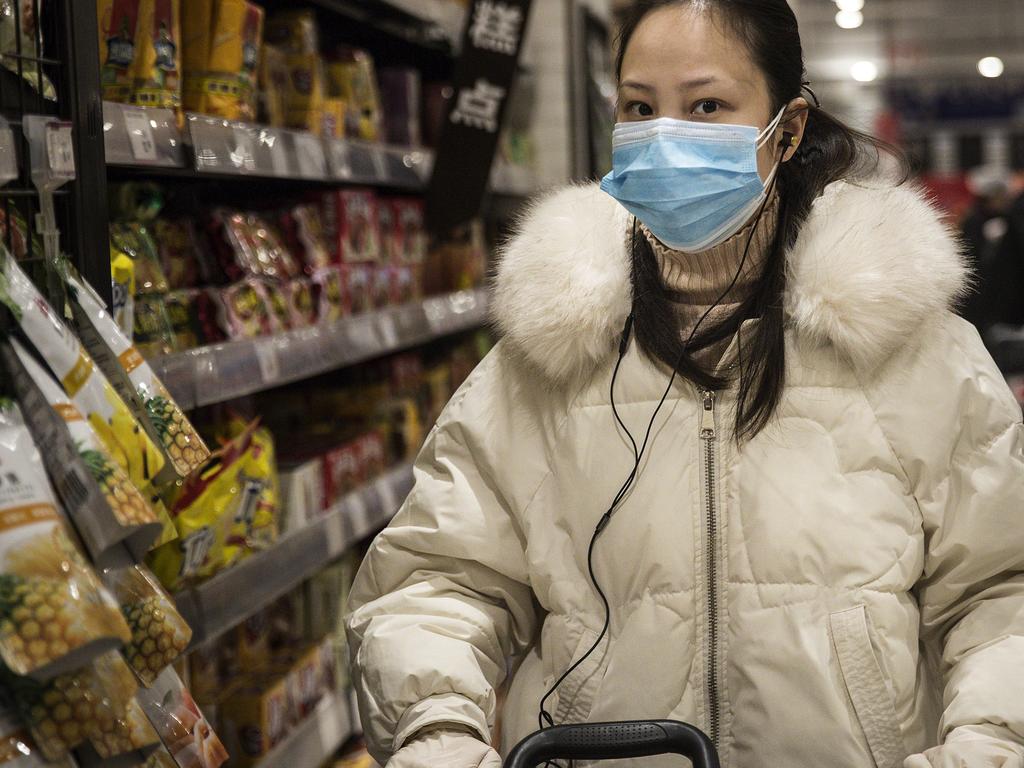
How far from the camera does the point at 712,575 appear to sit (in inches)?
56.4

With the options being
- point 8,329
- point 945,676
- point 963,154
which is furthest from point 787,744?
point 963,154

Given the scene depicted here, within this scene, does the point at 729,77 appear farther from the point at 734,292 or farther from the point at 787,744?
the point at 787,744

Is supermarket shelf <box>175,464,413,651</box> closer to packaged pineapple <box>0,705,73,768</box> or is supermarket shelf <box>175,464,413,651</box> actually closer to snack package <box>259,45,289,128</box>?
packaged pineapple <box>0,705,73,768</box>

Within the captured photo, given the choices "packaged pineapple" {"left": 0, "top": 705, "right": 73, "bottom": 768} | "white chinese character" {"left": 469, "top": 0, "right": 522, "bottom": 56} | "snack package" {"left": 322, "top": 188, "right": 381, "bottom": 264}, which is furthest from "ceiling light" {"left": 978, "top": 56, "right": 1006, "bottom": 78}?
"packaged pineapple" {"left": 0, "top": 705, "right": 73, "bottom": 768}

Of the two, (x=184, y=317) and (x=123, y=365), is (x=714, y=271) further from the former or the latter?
(x=184, y=317)

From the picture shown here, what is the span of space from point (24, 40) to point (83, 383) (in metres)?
0.51

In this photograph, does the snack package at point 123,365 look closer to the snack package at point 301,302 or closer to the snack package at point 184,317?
the snack package at point 184,317

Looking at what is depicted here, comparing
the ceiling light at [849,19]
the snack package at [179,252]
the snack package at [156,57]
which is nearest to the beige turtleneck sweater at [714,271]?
the snack package at [156,57]

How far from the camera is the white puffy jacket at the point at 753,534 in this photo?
1.39m

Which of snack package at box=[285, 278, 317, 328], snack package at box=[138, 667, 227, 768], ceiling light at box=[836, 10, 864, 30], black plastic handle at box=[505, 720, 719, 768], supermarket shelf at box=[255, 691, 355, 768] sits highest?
ceiling light at box=[836, 10, 864, 30]

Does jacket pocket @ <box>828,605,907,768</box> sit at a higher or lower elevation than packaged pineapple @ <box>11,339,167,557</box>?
lower

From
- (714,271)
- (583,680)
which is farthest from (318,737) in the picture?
(714,271)

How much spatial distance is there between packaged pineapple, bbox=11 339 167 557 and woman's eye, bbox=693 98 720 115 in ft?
2.78

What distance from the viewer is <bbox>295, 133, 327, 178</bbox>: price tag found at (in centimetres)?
245
